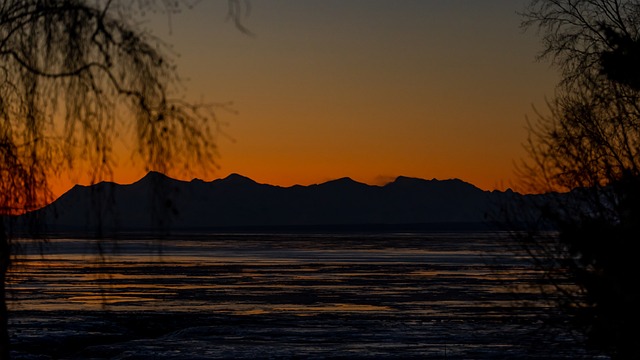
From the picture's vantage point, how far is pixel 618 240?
11.4m

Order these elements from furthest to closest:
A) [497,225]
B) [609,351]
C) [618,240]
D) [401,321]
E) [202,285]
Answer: [202,285], [401,321], [497,225], [609,351], [618,240]

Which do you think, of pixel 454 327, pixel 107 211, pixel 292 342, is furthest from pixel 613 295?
pixel 454 327

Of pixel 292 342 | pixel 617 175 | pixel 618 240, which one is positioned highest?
pixel 617 175

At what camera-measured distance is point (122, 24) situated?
28.1 ft

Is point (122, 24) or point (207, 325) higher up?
point (122, 24)

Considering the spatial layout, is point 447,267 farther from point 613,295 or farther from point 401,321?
point 613,295

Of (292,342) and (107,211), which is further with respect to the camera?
(292,342)

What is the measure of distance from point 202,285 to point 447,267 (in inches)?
935

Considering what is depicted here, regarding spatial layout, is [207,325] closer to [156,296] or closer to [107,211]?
[156,296]

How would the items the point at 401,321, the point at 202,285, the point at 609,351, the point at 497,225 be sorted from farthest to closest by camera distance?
the point at 202,285 → the point at 401,321 → the point at 497,225 → the point at 609,351

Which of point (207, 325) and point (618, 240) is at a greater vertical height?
point (618, 240)

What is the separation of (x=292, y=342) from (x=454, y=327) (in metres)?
6.07

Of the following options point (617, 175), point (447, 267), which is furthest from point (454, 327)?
point (447, 267)

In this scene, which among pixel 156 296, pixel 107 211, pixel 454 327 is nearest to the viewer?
pixel 107 211
